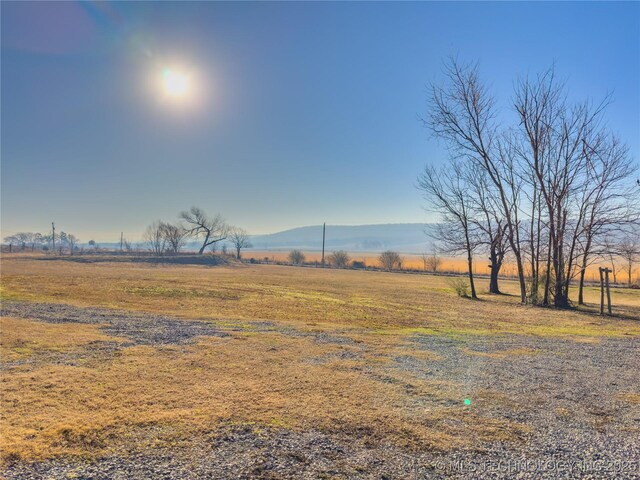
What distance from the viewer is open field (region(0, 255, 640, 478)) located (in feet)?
10.8

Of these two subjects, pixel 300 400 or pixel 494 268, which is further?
pixel 494 268

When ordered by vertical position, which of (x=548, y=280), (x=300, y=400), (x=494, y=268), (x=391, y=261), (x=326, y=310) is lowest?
(x=326, y=310)

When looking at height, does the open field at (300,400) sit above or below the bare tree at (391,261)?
below

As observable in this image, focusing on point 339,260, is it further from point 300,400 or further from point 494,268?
point 300,400

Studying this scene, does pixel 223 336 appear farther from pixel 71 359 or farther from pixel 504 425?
pixel 504 425

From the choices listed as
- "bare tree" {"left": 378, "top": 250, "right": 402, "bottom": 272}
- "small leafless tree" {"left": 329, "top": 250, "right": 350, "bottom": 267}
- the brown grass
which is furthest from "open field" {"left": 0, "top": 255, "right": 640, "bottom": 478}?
"small leafless tree" {"left": 329, "top": 250, "right": 350, "bottom": 267}

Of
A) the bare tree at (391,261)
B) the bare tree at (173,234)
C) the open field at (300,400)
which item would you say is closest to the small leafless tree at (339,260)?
the bare tree at (391,261)

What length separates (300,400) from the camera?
4645 mm

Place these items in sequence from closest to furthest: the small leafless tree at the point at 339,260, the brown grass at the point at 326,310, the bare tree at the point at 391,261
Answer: the brown grass at the point at 326,310, the bare tree at the point at 391,261, the small leafless tree at the point at 339,260

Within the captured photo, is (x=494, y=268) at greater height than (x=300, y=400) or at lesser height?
greater

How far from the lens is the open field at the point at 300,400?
3.30m

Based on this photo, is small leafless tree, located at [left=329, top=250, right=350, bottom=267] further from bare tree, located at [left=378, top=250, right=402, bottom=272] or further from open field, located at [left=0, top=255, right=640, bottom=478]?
open field, located at [left=0, top=255, right=640, bottom=478]

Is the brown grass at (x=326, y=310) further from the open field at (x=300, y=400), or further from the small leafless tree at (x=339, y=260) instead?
the small leafless tree at (x=339, y=260)

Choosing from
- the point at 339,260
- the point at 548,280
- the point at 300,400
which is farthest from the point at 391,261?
the point at 300,400
